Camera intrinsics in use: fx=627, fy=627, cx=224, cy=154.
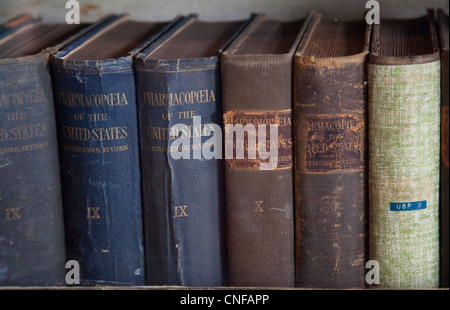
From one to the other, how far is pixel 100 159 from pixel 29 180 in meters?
0.09

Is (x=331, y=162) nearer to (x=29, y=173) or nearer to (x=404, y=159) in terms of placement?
(x=404, y=159)

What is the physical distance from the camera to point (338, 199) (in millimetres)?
716

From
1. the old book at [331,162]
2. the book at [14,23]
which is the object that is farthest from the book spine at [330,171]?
the book at [14,23]

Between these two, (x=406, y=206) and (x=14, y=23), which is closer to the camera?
(x=406, y=206)

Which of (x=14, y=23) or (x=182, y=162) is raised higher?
(x=14, y=23)

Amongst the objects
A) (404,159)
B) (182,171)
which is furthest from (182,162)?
(404,159)

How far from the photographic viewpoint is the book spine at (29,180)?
0.71m

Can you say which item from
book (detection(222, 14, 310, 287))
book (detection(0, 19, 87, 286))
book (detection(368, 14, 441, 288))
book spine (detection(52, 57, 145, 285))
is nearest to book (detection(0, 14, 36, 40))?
book (detection(0, 19, 87, 286))

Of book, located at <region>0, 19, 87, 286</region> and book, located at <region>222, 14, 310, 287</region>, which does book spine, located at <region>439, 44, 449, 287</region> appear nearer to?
book, located at <region>222, 14, 310, 287</region>

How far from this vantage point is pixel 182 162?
72 cm

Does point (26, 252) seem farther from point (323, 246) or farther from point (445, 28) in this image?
point (445, 28)

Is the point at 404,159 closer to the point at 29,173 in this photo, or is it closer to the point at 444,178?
the point at 444,178

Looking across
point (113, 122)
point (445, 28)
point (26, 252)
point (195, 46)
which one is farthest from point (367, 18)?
point (26, 252)

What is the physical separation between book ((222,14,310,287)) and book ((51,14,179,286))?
11cm
